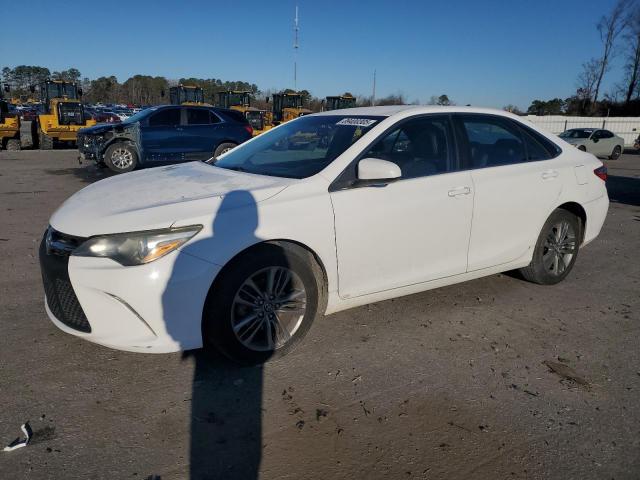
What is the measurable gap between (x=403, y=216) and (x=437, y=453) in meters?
1.60

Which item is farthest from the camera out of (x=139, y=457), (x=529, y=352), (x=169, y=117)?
(x=169, y=117)

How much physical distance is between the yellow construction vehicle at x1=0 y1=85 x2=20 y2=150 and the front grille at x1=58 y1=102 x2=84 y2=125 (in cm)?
160

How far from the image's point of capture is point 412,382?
9.90 ft

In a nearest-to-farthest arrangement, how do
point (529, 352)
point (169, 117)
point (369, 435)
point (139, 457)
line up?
point (139, 457), point (369, 435), point (529, 352), point (169, 117)

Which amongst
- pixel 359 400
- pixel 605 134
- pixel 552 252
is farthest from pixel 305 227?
pixel 605 134

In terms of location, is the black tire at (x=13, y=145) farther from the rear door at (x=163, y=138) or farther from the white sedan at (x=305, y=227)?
the white sedan at (x=305, y=227)

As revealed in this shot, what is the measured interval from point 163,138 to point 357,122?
10.3 metres

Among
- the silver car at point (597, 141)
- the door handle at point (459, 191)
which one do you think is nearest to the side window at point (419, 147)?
the door handle at point (459, 191)

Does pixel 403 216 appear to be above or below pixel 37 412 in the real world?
above

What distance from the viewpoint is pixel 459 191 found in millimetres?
3729

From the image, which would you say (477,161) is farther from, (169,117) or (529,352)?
(169,117)

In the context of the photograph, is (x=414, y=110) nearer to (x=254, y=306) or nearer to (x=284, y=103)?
(x=254, y=306)

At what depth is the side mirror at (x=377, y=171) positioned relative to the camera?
319 centimetres

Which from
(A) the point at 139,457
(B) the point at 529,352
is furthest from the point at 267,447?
(B) the point at 529,352
